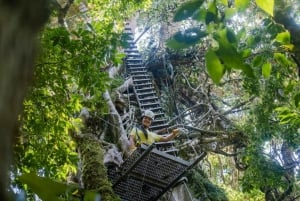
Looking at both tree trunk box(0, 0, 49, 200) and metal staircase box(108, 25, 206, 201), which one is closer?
tree trunk box(0, 0, 49, 200)

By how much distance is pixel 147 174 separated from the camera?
15.2 feet

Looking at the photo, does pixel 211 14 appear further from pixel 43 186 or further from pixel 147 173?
pixel 147 173

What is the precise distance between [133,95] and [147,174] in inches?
105

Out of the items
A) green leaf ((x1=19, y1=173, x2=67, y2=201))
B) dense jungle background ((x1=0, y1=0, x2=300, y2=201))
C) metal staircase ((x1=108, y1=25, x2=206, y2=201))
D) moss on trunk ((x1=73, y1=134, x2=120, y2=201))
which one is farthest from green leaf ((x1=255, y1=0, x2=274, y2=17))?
metal staircase ((x1=108, y1=25, x2=206, y2=201))

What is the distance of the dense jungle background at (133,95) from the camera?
302mm

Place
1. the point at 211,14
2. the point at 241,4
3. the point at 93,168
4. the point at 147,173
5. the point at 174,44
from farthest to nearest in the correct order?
1. the point at 147,173
2. the point at 93,168
3. the point at 241,4
4. the point at 211,14
5. the point at 174,44

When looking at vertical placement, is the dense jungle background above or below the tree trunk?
below

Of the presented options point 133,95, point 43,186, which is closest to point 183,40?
point 43,186

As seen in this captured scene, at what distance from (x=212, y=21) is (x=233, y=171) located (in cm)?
799

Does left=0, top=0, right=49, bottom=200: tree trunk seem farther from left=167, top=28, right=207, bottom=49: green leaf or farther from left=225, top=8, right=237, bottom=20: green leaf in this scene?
left=225, top=8, right=237, bottom=20: green leaf

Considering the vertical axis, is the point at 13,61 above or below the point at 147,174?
above

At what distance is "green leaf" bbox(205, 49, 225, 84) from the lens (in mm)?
907

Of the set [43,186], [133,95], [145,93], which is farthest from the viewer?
[133,95]

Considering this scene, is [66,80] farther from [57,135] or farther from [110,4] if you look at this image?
[110,4]
